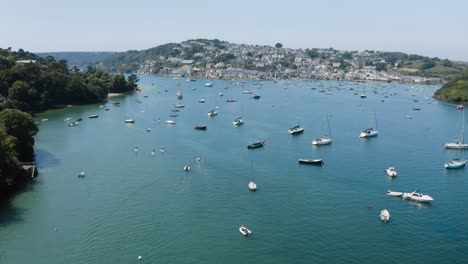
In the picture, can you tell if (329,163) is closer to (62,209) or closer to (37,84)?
(62,209)

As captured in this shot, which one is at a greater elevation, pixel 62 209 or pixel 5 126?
pixel 5 126

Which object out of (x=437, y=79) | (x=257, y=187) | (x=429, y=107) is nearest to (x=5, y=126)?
(x=257, y=187)

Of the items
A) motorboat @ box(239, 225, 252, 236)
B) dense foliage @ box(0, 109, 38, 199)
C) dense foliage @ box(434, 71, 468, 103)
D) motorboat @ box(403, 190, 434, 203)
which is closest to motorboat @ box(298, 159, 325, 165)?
motorboat @ box(403, 190, 434, 203)

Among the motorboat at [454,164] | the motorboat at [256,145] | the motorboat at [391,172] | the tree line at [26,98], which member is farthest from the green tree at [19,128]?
the motorboat at [454,164]

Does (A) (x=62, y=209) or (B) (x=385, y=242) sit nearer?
(B) (x=385, y=242)

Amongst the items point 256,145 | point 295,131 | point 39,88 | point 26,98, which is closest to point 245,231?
point 256,145

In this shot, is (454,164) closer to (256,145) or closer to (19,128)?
(256,145)
